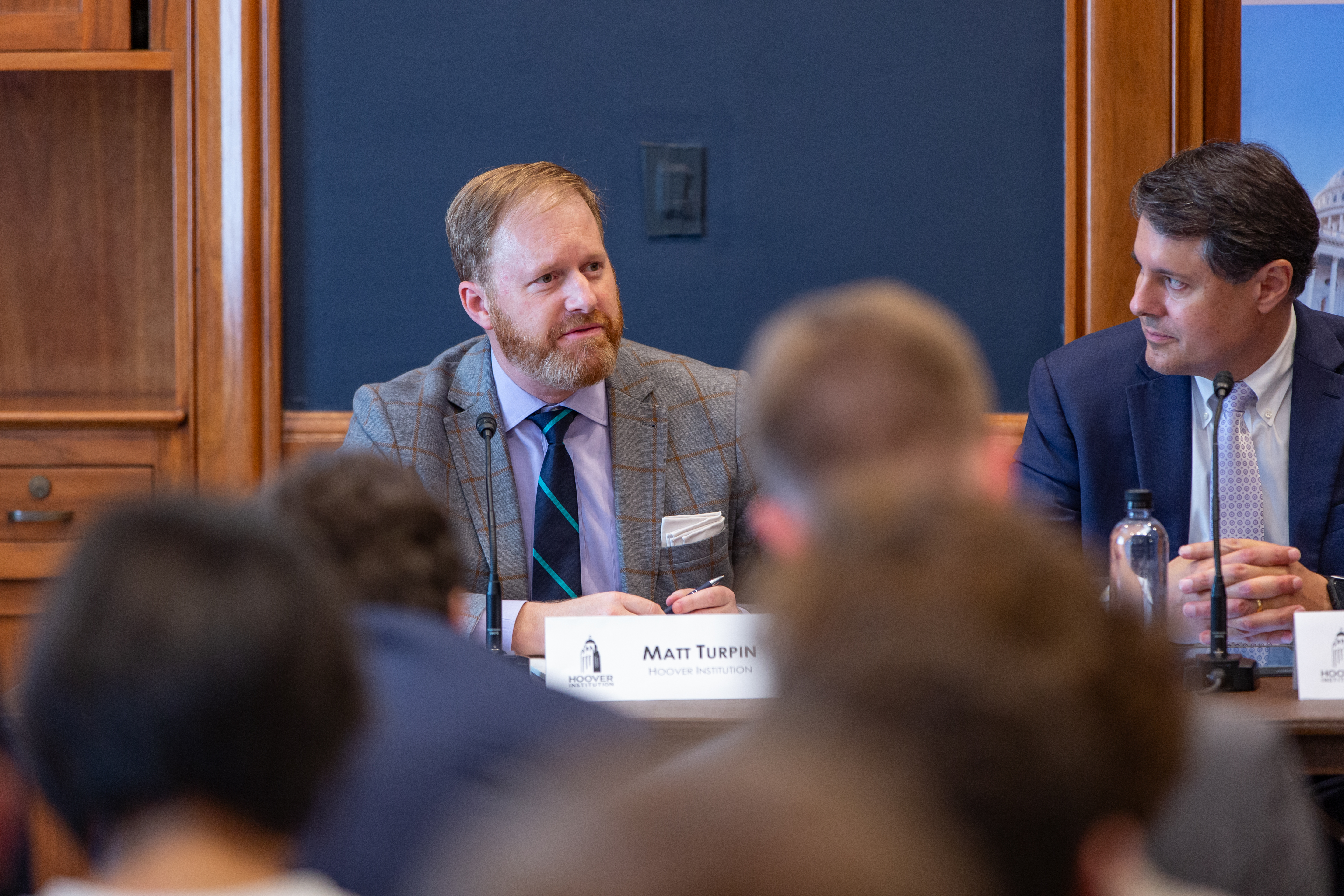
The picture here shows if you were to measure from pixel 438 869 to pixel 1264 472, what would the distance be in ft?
6.24

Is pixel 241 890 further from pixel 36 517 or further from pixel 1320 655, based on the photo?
pixel 36 517

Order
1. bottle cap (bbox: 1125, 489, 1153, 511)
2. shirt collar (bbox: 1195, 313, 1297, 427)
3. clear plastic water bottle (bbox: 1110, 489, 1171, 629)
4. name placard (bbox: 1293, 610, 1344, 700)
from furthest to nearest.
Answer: shirt collar (bbox: 1195, 313, 1297, 427) < clear plastic water bottle (bbox: 1110, 489, 1171, 629) < bottle cap (bbox: 1125, 489, 1153, 511) < name placard (bbox: 1293, 610, 1344, 700)

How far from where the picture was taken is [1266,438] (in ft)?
7.56

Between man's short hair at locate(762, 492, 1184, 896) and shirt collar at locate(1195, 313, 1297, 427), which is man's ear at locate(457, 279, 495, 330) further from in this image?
man's short hair at locate(762, 492, 1184, 896)

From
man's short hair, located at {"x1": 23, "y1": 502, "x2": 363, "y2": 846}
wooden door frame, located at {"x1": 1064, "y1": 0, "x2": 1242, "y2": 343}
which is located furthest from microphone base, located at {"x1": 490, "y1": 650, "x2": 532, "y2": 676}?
wooden door frame, located at {"x1": 1064, "y1": 0, "x2": 1242, "y2": 343}

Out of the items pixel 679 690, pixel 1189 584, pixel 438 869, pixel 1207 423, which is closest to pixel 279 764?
pixel 438 869

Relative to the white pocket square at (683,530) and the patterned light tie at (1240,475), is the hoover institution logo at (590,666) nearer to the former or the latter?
the white pocket square at (683,530)

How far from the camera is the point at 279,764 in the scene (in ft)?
2.27

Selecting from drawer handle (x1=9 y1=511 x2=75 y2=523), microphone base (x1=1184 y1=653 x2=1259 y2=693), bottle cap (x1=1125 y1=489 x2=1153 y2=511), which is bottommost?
microphone base (x1=1184 y1=653 x2=1259 y2=693)

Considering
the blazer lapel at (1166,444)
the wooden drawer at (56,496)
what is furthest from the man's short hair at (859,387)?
the wooden drawer at (56,496)

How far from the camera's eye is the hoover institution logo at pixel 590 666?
1685mm

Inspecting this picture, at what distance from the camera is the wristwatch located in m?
1.91

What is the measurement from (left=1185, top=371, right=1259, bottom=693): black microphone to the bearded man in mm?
823

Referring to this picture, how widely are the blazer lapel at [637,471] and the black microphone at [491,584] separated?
283mm
